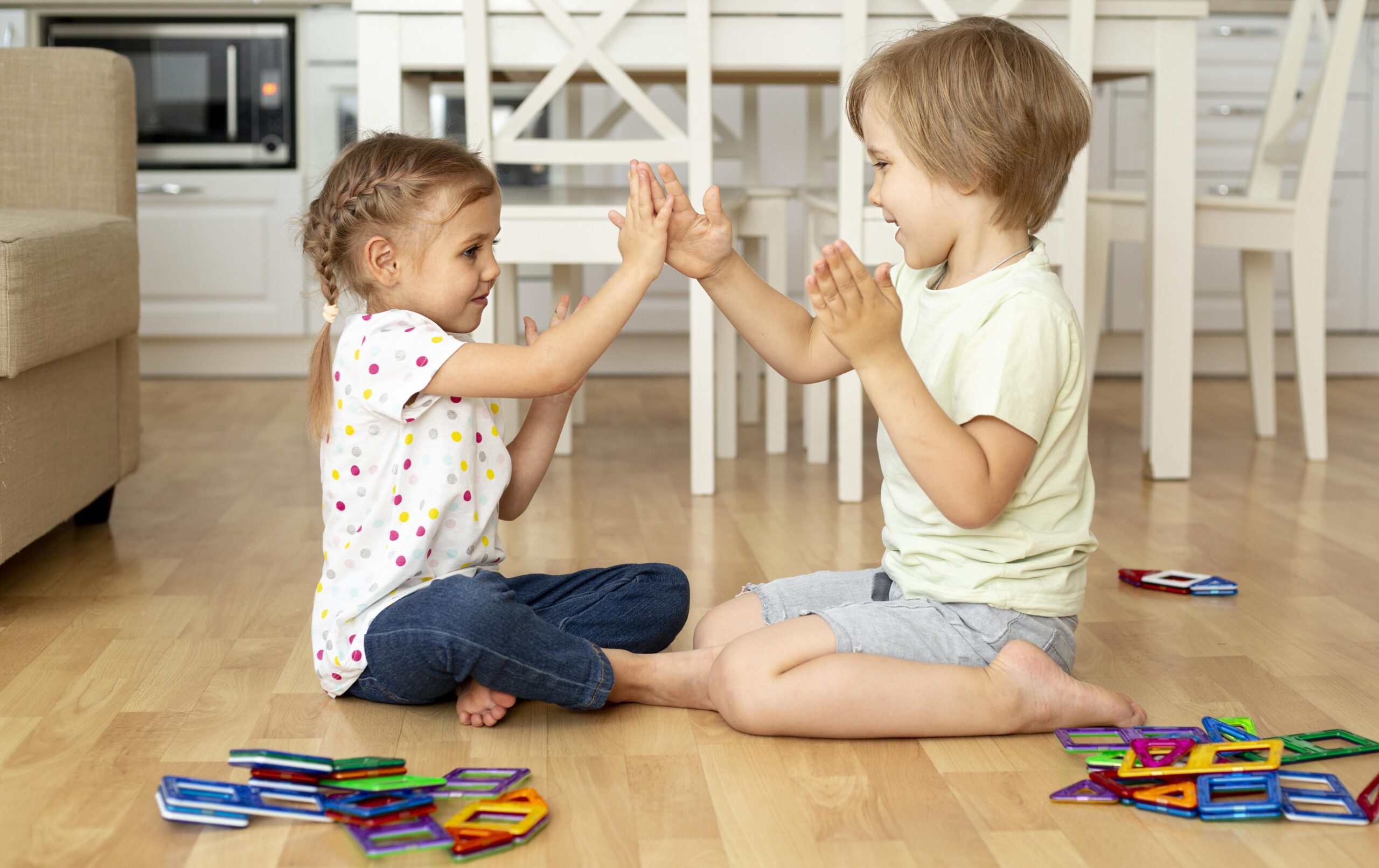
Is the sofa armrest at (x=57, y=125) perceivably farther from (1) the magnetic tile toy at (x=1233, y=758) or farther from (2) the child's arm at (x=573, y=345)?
(1) the magnetic tile toy at (x=1233, y=758)

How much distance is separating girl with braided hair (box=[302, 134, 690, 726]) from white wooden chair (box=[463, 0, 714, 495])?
82 centimetres

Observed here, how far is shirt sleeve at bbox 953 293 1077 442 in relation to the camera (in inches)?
41.2

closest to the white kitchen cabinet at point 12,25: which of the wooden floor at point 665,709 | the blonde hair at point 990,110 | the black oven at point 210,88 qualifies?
the black oven at point 210,88

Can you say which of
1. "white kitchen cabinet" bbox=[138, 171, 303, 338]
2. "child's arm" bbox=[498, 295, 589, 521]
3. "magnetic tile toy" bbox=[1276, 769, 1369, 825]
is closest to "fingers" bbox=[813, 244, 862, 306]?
"child's arm" bbox=[498, 295, 589, 521]

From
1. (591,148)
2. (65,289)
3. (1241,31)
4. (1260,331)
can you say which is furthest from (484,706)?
(1241,31)

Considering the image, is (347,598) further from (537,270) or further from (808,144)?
(537,270)

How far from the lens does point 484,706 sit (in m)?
1.12

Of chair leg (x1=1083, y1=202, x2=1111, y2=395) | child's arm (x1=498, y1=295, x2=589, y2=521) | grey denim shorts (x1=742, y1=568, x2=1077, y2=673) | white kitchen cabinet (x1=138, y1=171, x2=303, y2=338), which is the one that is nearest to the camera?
grey denim shorts (x1=742, y1=568, x2=1077, y2=673)

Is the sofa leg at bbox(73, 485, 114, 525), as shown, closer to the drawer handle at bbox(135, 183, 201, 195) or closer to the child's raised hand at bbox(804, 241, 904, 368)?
the child's raised hand at bbox(804, 241, 904, 368)

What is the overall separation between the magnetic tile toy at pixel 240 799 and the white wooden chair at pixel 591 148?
1146 millimetres

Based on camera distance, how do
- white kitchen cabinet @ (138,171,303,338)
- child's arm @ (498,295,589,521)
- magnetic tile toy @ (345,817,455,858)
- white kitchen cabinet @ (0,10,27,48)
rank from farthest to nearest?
white kitchen cabinet @ (138,171,303,338) → white kitchen cabinet @ (0,10,27,48) → child's arm @ (498,295,589,521) → magnetic tile toy @ (345,817,455,858)

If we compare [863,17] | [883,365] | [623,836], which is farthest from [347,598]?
[863,17]

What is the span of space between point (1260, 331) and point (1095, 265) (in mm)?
357

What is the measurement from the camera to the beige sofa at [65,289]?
1.46 m
